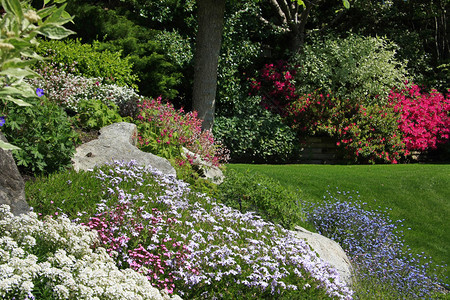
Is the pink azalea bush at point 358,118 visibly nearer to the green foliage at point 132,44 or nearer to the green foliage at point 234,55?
the green foliage at point 234,55

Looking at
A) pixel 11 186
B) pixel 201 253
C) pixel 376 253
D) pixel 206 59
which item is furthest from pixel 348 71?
pixel 11 186

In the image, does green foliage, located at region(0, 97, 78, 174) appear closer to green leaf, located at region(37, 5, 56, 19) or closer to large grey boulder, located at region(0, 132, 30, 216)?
large grey boulder, located at region(0, 132, 30, 216)

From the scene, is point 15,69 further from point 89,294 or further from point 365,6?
point 365,6

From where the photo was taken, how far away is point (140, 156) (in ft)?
21.4

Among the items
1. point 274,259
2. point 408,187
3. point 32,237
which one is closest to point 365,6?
point 408,187

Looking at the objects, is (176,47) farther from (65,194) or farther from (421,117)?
(65,194)

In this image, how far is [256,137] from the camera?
12867 mm

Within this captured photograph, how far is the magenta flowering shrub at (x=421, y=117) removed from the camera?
14.1 m

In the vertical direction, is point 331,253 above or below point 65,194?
below

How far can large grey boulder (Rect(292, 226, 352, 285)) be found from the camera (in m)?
5.16

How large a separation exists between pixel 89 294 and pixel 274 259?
5.97ft

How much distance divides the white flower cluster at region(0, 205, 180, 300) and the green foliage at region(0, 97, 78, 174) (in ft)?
6.48

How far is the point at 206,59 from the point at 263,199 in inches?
260

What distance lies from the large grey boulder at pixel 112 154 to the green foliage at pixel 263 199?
0.83 metres
